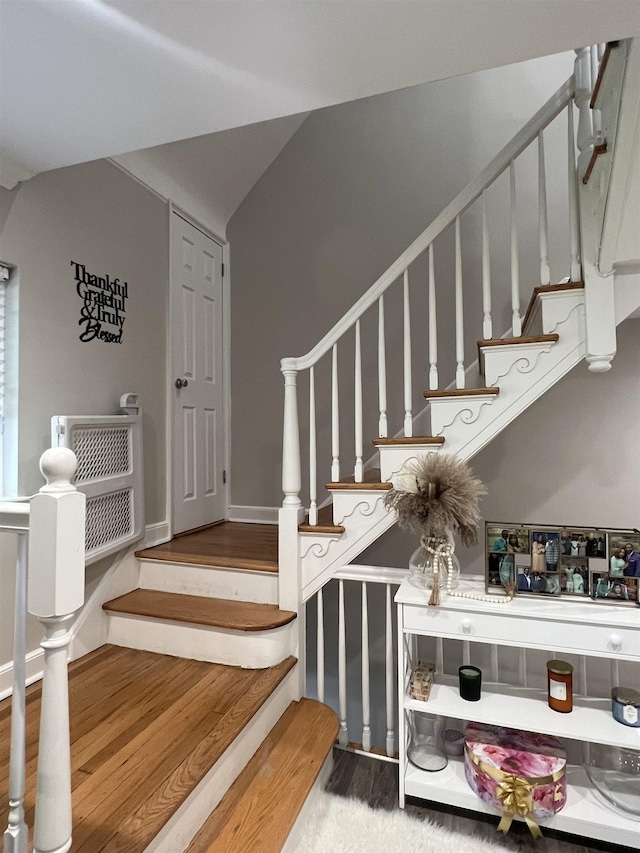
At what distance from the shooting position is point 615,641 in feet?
4.93

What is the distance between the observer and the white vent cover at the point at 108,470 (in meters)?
1.96

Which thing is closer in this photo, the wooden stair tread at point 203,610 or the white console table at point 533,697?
the white console table at point 533,697

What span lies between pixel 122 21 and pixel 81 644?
2192mm

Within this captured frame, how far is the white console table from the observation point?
1508mm

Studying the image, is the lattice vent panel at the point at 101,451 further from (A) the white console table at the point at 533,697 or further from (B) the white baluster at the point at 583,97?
(B) the white baluster at the point at 583,97

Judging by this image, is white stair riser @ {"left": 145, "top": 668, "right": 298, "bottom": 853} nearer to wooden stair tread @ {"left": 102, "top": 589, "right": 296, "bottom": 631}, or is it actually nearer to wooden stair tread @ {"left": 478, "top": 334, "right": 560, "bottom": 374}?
wooden stair tread @ {"left": 102, "top": 589, "right": 296, "bottom": 631}

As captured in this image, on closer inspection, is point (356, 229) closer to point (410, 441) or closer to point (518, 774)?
point (410, 441)

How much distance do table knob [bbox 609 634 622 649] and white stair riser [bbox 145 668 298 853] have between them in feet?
3.99

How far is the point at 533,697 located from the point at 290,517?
1164 millimetres

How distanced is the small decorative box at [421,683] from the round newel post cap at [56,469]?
1494 mm

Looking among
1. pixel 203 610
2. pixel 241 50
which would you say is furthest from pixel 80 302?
pixel 203 610

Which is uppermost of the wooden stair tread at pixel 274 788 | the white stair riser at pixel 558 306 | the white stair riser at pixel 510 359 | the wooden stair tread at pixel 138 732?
the white stair riser at pixel 558 306

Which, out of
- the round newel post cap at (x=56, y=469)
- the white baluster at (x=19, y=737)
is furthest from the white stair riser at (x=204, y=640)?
the round newel post cap at (x=56, y=469)

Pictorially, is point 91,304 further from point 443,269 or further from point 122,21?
point 443,269
